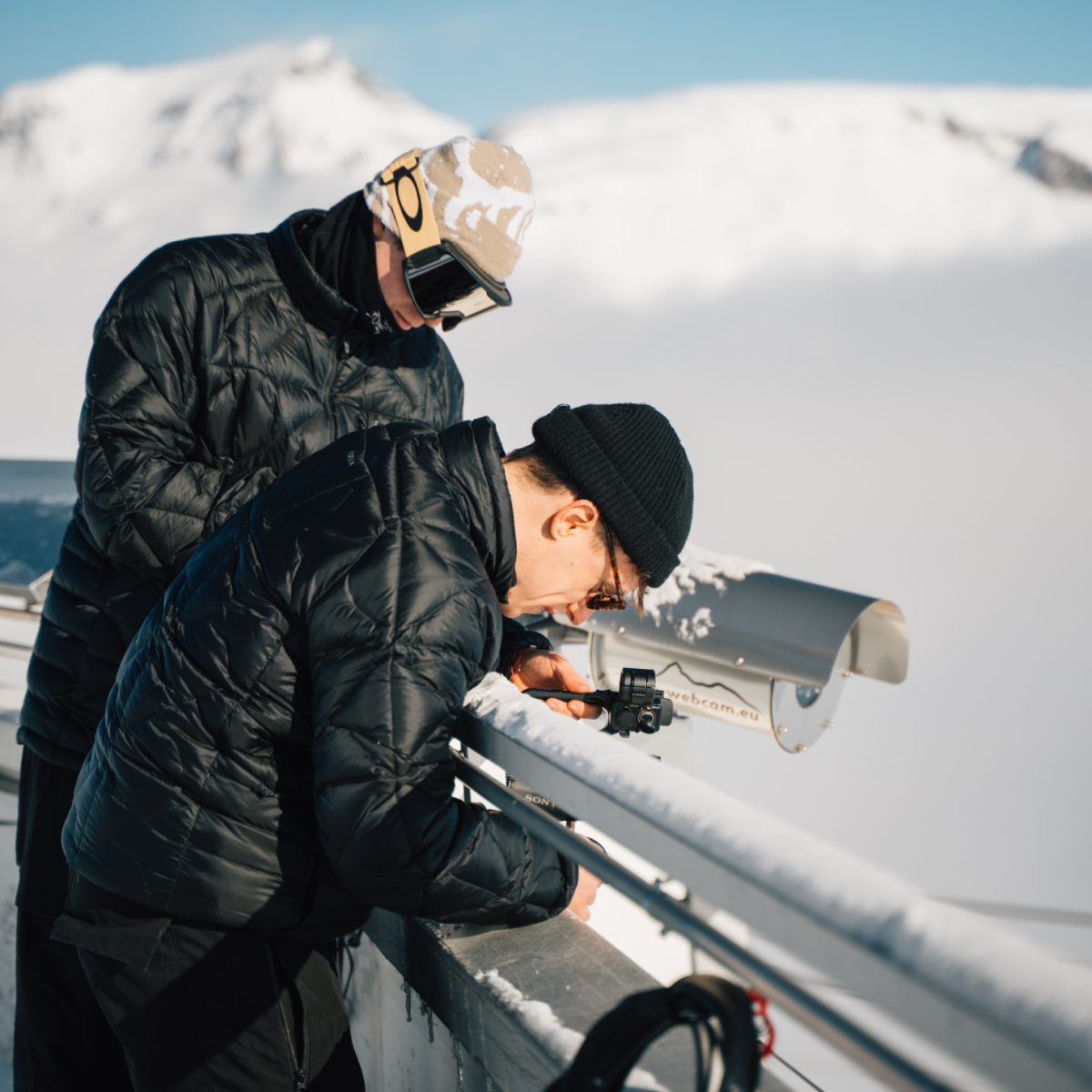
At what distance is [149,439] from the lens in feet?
4.87

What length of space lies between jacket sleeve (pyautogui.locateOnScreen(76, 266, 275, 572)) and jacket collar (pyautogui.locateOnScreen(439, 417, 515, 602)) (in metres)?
0.65

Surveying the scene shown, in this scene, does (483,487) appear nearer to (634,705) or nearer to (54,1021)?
(634,705)

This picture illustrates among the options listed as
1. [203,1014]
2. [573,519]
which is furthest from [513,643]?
[203,1014]

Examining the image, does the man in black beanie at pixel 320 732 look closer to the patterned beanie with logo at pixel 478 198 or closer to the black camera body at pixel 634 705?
the black camera body at pixel 634 705

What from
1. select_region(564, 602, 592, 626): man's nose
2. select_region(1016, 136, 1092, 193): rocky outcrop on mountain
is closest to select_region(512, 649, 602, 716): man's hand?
select_region(564, 602, 592, 626): man's nose

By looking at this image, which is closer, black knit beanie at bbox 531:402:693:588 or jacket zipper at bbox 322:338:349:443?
black knit beanie at bbox 531:402:693:588

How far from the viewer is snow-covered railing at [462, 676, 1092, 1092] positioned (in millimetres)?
451

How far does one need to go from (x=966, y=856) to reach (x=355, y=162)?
16201 millimetres

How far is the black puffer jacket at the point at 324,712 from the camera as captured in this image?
88 centimetres

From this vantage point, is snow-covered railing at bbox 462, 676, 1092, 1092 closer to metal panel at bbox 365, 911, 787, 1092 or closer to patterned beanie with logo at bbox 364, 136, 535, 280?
metal panel at bbox 365, 911, 787, 1092

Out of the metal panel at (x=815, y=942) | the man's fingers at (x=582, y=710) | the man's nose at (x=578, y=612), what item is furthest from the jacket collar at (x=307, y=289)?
the metal panel at (x=815, y=942)

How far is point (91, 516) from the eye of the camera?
146 centimetres

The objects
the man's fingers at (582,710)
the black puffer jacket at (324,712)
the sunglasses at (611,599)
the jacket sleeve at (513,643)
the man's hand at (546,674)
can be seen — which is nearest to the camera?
the black puffer jacket at (324,712)

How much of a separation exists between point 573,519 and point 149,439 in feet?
2.80
